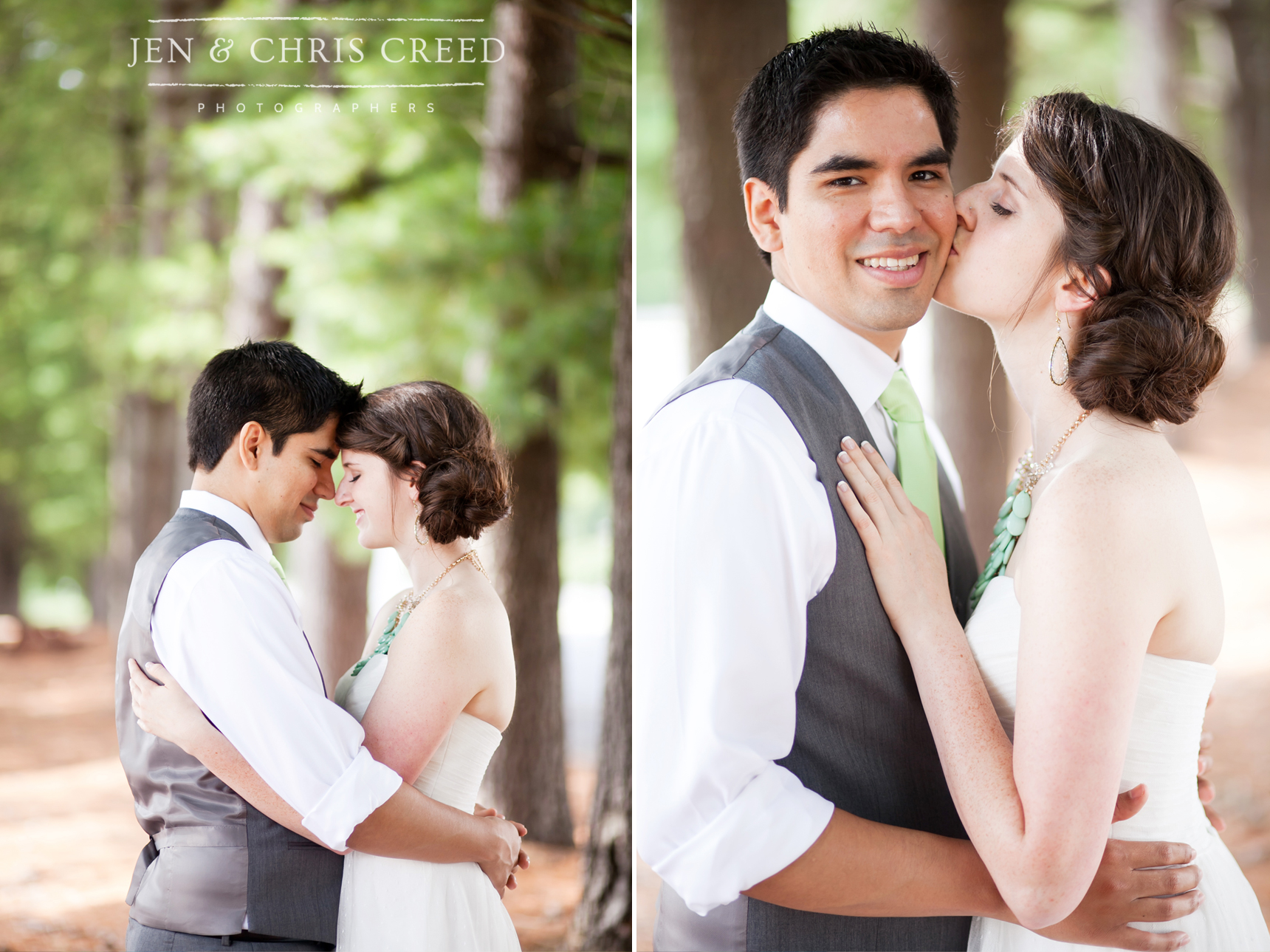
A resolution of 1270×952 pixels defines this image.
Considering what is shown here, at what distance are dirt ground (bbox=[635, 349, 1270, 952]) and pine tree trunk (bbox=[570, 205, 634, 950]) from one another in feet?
0.71

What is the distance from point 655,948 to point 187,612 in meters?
1.11

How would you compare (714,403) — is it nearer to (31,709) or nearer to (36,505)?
(31,709)

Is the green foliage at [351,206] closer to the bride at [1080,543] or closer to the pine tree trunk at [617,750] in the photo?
the pine tree trunk at [617,750]

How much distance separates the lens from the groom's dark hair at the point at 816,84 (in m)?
1.85

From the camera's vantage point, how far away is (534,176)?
13.3 ft

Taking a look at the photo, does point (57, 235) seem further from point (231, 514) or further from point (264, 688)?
point (264, 688)

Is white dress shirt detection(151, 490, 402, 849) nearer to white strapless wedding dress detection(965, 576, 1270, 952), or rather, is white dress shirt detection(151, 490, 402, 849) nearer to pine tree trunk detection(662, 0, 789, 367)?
white strapless wedding dress detection(965, 576, 1270, 952)

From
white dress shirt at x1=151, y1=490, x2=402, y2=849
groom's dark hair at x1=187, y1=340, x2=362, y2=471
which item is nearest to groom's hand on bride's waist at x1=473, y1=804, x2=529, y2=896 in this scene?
white dress shirt at x1=151, y1=490, x2=402, y2=849

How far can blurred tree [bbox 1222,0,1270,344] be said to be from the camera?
22.8ft

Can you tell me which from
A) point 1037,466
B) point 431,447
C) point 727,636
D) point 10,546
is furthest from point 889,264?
point 10,546

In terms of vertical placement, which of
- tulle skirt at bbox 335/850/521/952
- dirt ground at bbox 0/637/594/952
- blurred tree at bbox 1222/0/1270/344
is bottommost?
dirt ground at bbox 0/637/594/952

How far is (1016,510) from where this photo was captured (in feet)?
5.96

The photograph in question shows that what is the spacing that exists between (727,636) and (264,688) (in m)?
0.86

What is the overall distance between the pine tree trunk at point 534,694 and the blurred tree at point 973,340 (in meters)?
1.65
